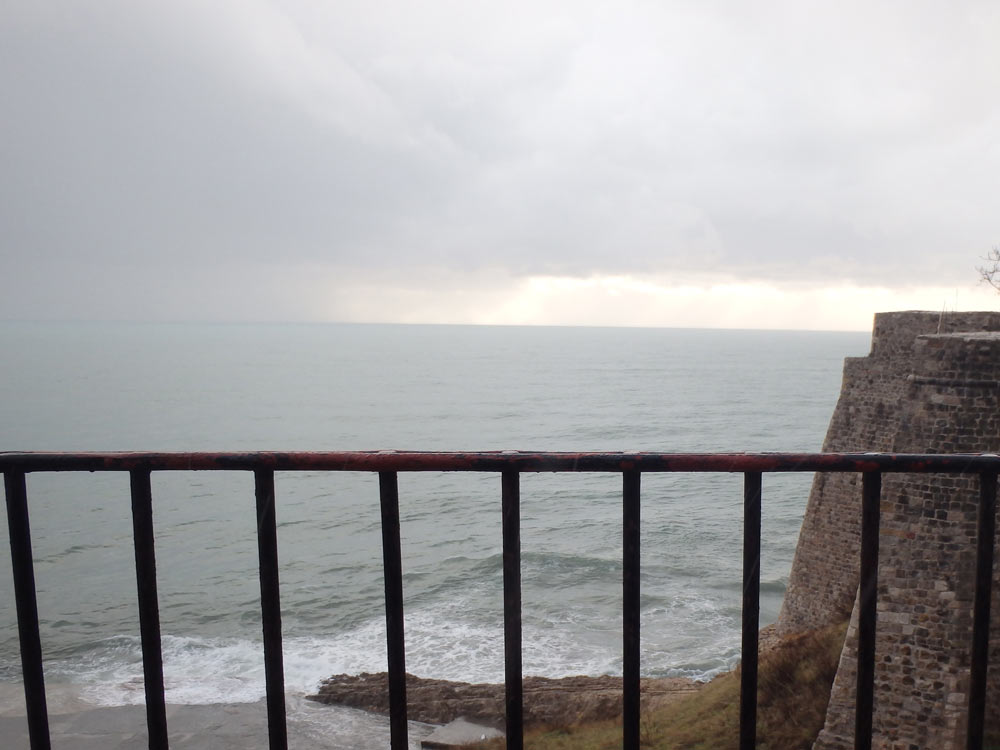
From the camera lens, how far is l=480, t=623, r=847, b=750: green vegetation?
1463cm

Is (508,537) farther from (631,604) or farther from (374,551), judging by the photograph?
(374,551)

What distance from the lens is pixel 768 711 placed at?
50.3ft

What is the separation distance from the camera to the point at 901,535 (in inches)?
460

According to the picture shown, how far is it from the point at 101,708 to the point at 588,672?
14.7 meters

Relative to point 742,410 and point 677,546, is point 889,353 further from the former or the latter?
point 742,410

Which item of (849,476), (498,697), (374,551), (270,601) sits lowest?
(374,551)

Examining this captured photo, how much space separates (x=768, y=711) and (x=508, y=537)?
49.7 feet

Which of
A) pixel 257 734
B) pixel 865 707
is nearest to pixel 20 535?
pixel 865 707

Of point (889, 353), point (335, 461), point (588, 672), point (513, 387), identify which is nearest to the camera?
point (335, 461)

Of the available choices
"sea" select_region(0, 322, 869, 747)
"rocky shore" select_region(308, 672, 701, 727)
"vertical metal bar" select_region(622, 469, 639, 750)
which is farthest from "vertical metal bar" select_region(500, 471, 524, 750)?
"sea" select_region(0, 322, 869, 747)

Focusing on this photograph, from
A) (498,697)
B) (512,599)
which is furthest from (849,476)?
(512,599)

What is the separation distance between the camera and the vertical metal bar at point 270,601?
8.36 ft

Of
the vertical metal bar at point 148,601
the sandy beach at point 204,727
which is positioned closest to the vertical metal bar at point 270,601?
the vertical metal bar at point 148,601

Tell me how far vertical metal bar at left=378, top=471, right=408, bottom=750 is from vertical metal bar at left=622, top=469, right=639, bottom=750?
2.44ft
